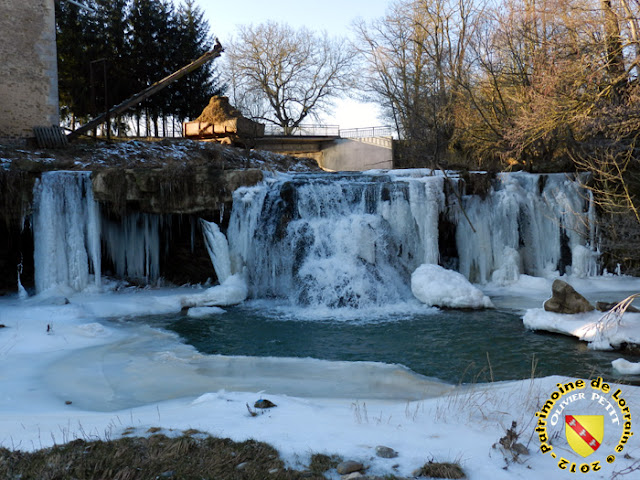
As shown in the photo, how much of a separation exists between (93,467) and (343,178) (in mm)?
10501

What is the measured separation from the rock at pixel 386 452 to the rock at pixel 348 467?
7.8 inches

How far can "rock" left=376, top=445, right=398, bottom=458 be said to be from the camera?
320 centimetres

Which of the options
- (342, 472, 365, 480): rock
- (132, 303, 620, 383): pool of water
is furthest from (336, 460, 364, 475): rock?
(132, 303, 620, 383): pool of water

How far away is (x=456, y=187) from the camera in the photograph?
12.1m

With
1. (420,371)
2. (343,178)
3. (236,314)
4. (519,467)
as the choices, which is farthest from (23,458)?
(343,178)

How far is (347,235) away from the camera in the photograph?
36.4 feet

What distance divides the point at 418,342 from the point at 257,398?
3592mm

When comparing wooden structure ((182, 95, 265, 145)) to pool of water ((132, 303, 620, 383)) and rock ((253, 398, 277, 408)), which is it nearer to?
pool of water ((132, 303, 620, 383))

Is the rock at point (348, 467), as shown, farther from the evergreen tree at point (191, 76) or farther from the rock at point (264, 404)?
the evergreen tree at point (191, 76)

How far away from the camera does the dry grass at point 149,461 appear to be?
2916 millimetres

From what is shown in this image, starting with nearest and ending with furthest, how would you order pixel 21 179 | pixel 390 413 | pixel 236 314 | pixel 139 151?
1. pixel 390 413
2. pixel 236 314
3. pixel 21 179
4. pixel 139 151

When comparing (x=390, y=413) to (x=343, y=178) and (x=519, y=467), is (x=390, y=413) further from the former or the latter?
(x=343, y=178)

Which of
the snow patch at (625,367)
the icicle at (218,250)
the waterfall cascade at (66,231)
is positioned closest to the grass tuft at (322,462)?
the snow patch at (625,367)

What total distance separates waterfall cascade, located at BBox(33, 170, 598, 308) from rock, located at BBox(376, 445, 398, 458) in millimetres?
6784
